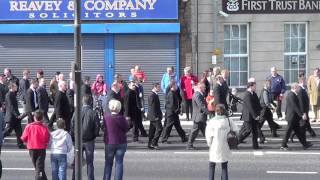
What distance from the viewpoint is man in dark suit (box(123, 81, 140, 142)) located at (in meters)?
20.3

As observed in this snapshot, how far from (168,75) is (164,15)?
337 centimetres

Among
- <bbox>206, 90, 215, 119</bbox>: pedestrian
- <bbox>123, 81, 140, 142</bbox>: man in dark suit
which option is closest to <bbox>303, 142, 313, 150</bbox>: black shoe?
<bbox>206, 90, 215, 119</bbox>: pedestrian

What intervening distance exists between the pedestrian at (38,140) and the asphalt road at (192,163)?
97cm

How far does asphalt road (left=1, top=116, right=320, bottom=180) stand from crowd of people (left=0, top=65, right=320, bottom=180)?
39cm

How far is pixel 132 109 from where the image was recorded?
67.2 ft

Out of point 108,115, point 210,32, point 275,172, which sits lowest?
point 275,172

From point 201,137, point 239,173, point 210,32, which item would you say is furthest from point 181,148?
point 210,32

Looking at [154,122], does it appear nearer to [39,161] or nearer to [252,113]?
[252,113]

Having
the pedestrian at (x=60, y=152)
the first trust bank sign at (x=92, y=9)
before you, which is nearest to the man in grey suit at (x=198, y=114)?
the pedestrian at (x=60, y=152)

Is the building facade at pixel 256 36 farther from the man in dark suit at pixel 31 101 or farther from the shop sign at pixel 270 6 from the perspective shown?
the man in dark suit at pixel 31 101

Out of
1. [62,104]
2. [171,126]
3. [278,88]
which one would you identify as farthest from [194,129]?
[278,88]

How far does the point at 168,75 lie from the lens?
2470 cm

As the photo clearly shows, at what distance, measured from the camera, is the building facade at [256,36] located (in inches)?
1077

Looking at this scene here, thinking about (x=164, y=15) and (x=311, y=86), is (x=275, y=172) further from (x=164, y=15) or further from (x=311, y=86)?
(x=164, y=15)
